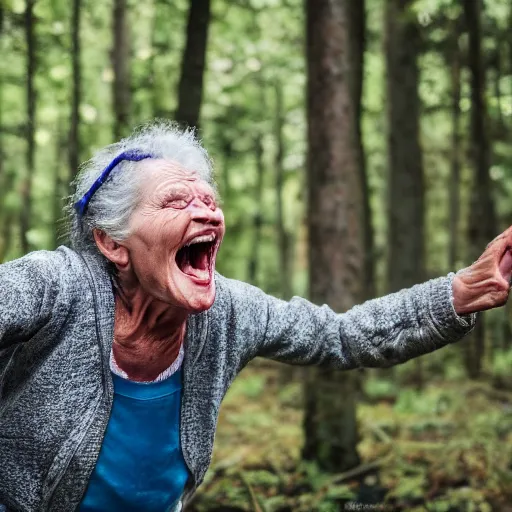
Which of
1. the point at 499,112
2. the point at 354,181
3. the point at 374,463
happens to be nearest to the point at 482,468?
the point at 374,463

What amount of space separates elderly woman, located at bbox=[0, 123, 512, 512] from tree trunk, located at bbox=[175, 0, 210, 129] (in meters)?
2.71

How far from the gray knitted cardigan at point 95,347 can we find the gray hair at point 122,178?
16cm

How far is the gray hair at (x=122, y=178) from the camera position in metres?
2.66

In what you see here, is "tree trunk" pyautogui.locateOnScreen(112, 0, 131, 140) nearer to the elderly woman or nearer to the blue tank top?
the elderly woman

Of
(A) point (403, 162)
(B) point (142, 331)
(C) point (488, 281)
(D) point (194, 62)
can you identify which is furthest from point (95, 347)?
(A) point (403, 162)

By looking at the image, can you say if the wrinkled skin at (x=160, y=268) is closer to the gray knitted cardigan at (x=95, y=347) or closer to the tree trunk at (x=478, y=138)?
the gray knitted cardigan at (x=95, y=347)

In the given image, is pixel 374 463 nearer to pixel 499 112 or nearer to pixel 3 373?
pixel 3 373

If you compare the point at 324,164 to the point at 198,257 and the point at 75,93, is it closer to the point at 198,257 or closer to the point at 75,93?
the point at 75,93

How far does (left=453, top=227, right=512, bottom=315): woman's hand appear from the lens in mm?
2744

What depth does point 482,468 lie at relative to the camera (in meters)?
5.88

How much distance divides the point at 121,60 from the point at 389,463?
18.7 ft

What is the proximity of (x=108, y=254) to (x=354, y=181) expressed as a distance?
141 inches

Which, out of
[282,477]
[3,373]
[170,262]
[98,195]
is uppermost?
[98,195]

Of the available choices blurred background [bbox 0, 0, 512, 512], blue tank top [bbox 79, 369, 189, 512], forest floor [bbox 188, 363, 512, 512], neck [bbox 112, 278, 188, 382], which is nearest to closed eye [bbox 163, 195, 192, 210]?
neck [bbox 112, 278, 188, 382]
